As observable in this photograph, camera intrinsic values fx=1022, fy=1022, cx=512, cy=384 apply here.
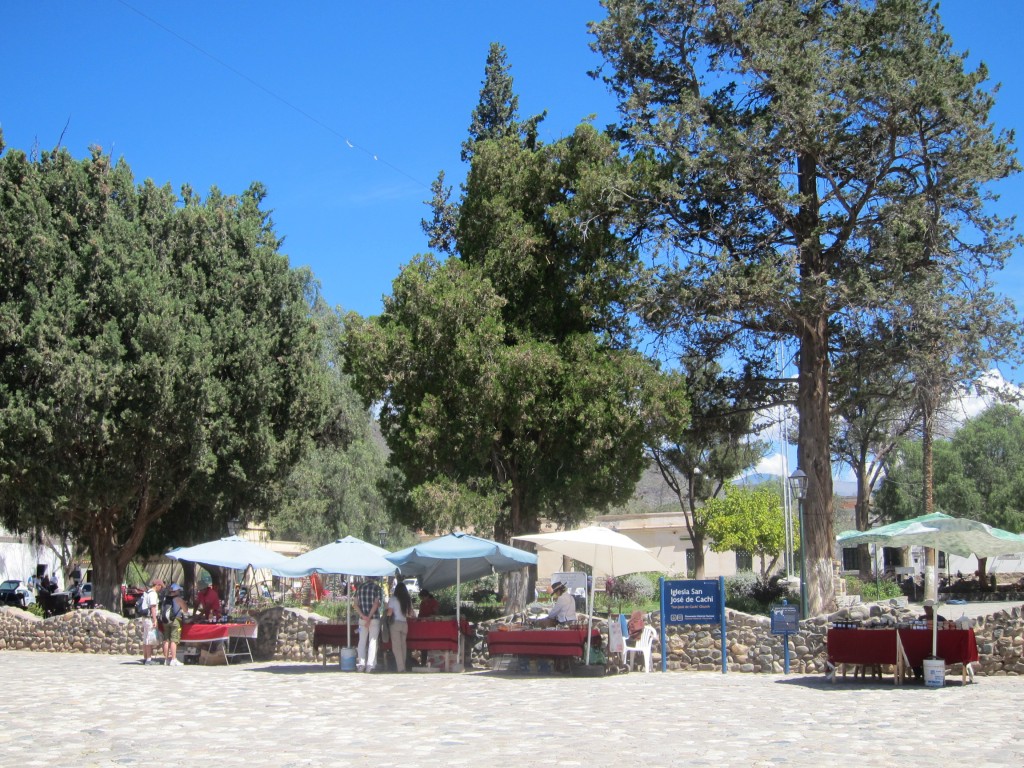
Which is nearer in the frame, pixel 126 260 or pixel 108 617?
pixel 108 617

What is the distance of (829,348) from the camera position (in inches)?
928

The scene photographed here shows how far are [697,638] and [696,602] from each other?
112cm

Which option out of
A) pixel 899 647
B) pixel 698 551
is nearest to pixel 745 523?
pixel 698 551

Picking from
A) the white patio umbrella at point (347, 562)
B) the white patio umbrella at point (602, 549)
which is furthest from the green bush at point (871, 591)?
the white patio umbrella at point (347, 562)

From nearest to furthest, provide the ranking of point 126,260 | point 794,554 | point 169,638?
point 169,638 < point 126,260 < point 794,554

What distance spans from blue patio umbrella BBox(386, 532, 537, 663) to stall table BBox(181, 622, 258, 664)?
3.47 m

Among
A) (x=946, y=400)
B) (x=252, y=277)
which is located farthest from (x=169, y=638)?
(x=946, y=400)

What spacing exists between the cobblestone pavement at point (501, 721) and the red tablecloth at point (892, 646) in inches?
16.5

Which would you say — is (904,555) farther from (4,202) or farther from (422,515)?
(4,202)

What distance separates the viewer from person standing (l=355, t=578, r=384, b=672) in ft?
58.6

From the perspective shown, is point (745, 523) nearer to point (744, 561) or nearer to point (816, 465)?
point (744, 561)

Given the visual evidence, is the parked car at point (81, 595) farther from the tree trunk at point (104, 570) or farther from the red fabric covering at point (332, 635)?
the red fabric covering at point (332, 635)

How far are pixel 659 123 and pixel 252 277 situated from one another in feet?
38.6

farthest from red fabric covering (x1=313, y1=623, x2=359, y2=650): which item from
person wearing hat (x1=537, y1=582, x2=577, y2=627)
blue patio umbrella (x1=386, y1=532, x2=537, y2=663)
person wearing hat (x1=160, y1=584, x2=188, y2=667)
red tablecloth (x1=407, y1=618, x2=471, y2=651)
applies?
person wearing hat (x1=537, y1=582, x2=577, y2=627)
